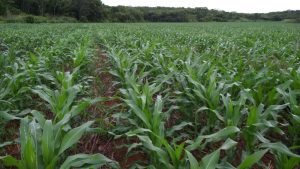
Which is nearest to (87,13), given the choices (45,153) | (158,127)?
(158,127)

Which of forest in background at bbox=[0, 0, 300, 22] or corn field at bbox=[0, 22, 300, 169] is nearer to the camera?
corn field at bbox=[0, 22, 300, 169]

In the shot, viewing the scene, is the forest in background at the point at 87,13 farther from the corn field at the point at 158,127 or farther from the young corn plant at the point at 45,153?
the young corn plant at the point at 45,153

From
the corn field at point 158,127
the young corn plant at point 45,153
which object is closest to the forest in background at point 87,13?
the corn field at point 158,127

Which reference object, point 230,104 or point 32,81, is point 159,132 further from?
point 32,81

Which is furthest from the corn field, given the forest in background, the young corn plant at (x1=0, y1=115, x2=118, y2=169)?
the forest in background

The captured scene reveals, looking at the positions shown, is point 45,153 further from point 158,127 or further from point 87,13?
point 87,13

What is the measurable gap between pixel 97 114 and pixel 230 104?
152 centimetres

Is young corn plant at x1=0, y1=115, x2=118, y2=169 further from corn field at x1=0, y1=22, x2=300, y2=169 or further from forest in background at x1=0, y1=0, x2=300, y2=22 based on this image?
forest in background at x1=0, y1=0, x2=300, y2=22

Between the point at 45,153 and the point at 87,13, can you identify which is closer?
the point at 45,153

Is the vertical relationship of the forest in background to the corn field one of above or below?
above

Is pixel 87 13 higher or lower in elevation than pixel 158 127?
higher

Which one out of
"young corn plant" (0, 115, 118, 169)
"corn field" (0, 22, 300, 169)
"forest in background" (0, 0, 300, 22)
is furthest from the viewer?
"forest in background" (0, 0, 300, 22)

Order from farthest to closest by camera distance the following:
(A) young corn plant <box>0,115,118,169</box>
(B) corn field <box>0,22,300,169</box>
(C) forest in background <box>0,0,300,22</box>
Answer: (C) forest in background <box>0,0,300,22</box>
(B) corn field <box>0,22,300,169</box>
(A) young corn plant <box>0,115,118,169</box>

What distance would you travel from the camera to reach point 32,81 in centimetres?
354
